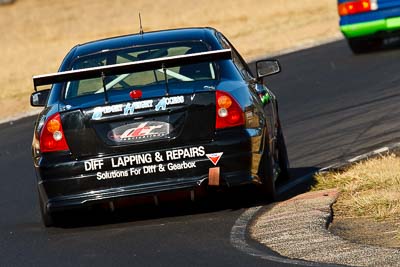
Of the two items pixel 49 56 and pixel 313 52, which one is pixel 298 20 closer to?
pixel 49 56

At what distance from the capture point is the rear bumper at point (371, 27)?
19016 mm

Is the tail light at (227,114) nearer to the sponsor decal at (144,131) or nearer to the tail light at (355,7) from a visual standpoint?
the sponsor decal at (144,131)

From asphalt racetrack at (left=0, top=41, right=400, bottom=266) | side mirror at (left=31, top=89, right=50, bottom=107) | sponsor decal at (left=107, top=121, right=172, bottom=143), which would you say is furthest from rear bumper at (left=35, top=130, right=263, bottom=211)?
side mirror at (left=31, top=89, right=50, bottom=107)

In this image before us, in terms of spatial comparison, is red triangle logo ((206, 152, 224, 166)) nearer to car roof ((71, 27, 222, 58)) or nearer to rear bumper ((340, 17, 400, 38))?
car roof ((71, 27, 222, 58))

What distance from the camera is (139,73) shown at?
8898 millimetres

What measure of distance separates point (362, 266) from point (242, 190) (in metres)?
2.70

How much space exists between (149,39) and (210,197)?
1.29m

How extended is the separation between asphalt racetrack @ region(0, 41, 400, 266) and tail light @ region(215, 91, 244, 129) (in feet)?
2.13

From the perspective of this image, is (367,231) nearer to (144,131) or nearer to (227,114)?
(227,114)

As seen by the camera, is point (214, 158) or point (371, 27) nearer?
point (214, 158)

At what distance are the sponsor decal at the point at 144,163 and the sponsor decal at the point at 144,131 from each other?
0.36ft

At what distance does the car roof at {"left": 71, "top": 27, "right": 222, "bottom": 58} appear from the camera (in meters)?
9.19

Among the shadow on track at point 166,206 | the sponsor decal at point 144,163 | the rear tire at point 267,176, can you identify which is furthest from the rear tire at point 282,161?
the sponsor decal at point 144,163

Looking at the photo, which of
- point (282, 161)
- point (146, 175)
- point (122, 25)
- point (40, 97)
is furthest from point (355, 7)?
point (122, 25)
